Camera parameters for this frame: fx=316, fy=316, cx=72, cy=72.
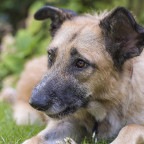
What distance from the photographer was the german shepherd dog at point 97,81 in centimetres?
398

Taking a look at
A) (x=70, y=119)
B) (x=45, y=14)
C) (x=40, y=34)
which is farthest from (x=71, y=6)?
(x=70, y=119)

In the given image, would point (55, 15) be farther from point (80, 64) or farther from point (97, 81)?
point (97, 81)

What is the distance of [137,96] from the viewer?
4430 millimetres

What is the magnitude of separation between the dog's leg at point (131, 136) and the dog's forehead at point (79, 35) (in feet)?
3.96

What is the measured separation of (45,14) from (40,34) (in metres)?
5.52

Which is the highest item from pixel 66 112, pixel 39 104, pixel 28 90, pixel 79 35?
pixel 79 35

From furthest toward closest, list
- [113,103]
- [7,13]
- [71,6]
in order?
1. [7,13]
2. [71,6]
3. [113,103]

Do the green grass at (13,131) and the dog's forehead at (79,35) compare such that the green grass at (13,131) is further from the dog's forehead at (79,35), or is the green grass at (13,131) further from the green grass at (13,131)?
the dog's forehead at (79,35)

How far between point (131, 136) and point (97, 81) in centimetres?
83

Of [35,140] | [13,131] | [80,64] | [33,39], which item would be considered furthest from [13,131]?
[33,39]

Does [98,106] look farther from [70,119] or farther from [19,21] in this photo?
[19,21]

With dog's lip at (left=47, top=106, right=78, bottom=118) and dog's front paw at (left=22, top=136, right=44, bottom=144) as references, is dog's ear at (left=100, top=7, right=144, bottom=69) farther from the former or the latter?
dog's front paw at (left=22, top=136, right=44, bottom=144)

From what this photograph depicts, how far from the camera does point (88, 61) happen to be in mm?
4086

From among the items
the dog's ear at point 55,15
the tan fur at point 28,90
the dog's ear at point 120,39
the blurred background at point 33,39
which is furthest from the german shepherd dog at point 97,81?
the blurred background at point 33,39
